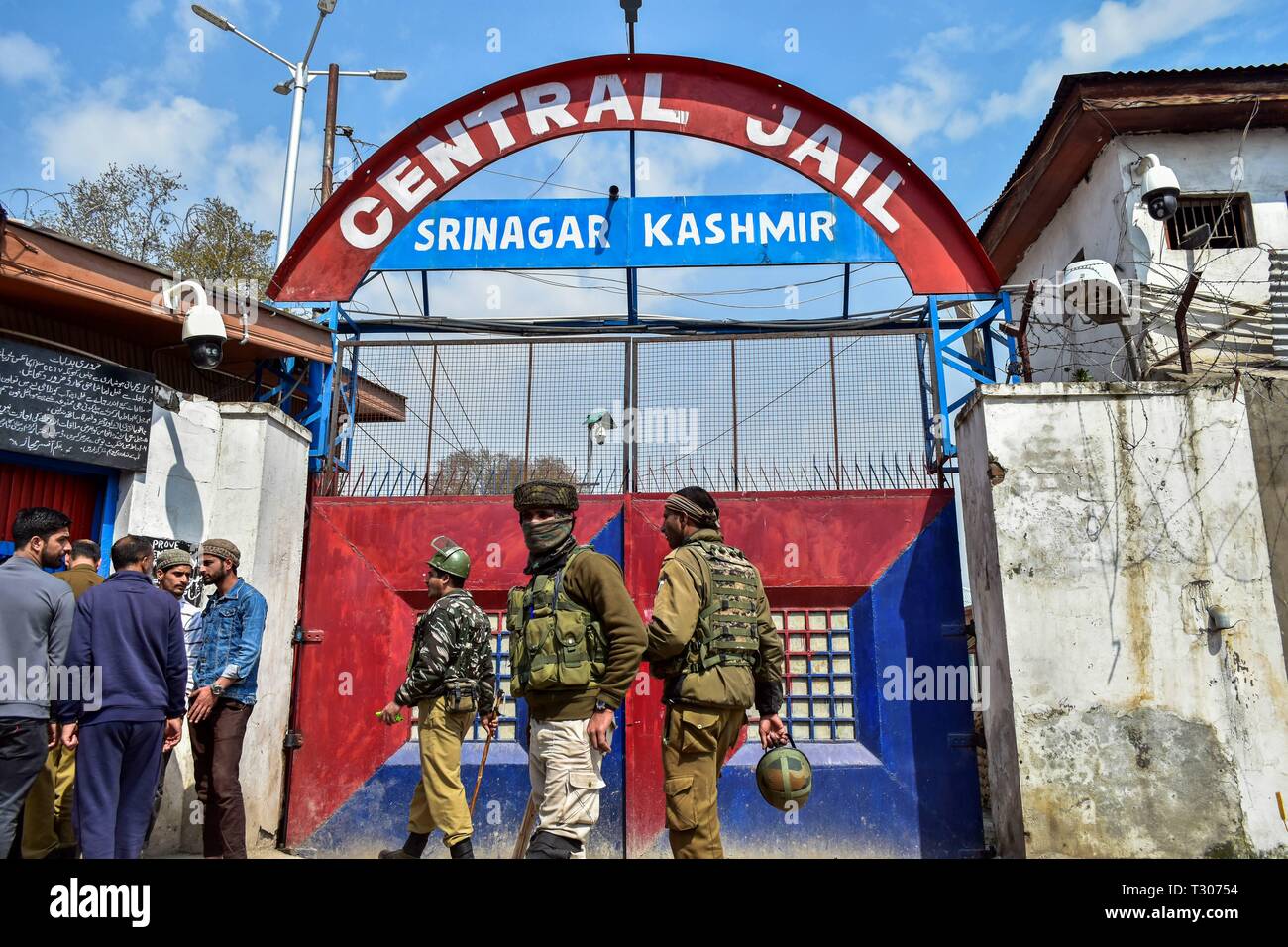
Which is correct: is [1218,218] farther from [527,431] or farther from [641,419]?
[527,431]

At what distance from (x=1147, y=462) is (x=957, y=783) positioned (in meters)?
2.57

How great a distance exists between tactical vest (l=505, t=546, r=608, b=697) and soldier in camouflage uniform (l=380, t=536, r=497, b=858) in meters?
1.04

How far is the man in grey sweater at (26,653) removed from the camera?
404 cm

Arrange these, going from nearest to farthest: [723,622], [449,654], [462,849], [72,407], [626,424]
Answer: [723,622]
[462,849]
[449,654]
[72,407]
[626,424]

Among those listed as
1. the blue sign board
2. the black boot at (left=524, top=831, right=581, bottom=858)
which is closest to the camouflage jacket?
the black boot at (left=524, top=831, right=581, bottom=858)

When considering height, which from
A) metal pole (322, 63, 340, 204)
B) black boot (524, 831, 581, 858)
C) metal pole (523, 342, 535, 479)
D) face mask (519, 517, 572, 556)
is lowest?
black boot (524, 831, 581, 858)

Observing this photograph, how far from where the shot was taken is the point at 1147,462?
19.7 feet

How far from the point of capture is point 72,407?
5758mm

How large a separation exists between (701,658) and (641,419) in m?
3.21

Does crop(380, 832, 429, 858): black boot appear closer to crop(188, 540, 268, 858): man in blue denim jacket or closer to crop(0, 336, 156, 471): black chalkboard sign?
crop(188, 540, 268, 858): man in blue denim jacket

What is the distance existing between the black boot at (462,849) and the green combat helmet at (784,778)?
175 cm

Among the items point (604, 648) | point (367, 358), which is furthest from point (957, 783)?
point (367, 358)

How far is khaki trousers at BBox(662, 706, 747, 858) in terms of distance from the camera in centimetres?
413

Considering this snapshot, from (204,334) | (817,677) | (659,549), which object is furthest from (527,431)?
(817,677)
